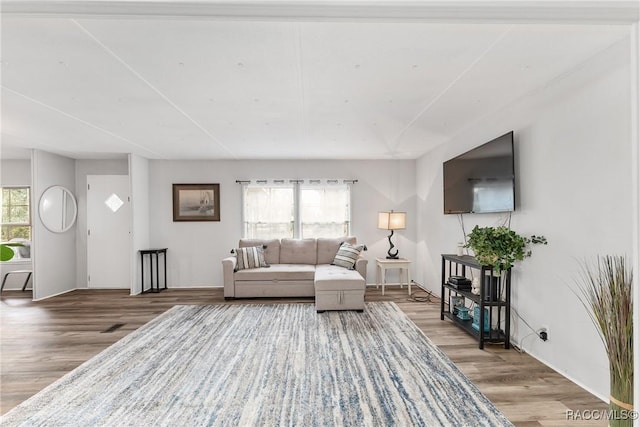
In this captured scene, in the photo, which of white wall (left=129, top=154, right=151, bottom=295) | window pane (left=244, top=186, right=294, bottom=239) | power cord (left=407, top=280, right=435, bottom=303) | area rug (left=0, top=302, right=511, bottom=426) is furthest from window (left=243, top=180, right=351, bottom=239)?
area rug (left=0, top=302, right=511, bottom=426)

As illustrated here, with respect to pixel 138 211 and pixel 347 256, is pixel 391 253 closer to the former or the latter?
pixel 347 256

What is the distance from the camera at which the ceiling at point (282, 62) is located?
1.37m

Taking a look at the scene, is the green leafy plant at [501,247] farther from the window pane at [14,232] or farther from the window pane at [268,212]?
the window pane at [14,232]

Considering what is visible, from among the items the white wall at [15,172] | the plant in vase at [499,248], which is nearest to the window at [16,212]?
the white wall at [15,172]

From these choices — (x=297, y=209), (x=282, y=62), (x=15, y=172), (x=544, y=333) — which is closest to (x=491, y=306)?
(x=544, y=333)

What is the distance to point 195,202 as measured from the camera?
6.49 meters

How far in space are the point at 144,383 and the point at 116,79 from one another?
245 centimetres

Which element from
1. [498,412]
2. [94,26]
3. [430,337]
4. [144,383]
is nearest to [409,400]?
[498,412]

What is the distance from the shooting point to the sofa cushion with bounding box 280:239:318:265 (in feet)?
20.0

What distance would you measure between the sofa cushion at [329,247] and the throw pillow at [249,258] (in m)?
1.00

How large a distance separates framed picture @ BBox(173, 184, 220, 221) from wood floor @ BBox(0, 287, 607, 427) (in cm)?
→ 146

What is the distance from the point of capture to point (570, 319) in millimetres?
2672

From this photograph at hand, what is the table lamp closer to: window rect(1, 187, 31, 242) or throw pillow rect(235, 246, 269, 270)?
throw pillow rect(235, 246, 269, 270)

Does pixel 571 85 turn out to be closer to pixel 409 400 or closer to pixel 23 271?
pixel 409 400
